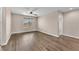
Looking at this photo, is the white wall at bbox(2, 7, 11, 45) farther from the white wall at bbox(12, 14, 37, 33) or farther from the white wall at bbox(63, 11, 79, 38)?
the white wall at bbox(63, 11, 79, 38)

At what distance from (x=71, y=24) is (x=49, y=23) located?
43 centimetres

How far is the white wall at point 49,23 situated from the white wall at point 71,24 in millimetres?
171

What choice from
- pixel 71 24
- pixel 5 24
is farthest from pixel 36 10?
pixel 71 24

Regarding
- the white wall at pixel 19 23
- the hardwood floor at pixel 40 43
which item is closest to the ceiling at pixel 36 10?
the white wall at pixel 19 23

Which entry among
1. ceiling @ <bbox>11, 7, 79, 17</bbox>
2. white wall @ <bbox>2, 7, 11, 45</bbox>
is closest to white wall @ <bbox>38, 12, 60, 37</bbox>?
ceiling @ <bbox>11, 7, 79, 17</bbox>

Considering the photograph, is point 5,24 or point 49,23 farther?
point 49,23

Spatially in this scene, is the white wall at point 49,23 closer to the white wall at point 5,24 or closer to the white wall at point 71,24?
the white wall at point 71,24

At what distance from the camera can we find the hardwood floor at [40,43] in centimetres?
136

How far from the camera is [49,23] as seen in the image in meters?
1.52

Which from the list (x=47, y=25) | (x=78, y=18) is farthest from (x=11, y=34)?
(x=78, y=18)

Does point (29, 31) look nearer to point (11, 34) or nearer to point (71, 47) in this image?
point (11, 34)

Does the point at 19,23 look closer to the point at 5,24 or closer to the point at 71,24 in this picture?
the point at 5,24

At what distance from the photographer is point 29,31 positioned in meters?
1.50

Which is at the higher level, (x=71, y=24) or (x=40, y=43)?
(x=71, y=24)
